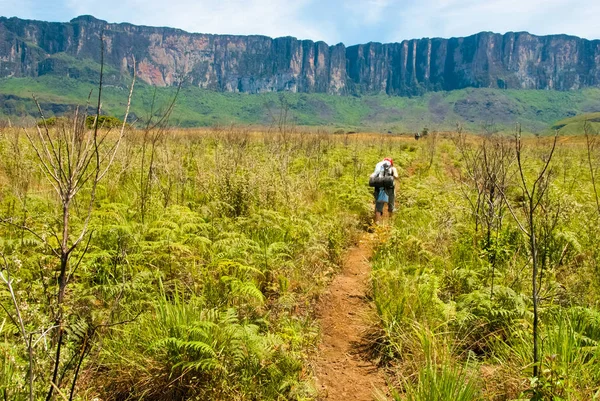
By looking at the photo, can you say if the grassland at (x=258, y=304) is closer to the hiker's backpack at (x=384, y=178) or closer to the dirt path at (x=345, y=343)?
the dirt path at (x=345, y=343)

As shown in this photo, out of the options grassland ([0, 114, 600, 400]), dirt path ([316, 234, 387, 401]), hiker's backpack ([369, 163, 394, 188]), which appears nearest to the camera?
grassland ([0, 114, 600, 400])

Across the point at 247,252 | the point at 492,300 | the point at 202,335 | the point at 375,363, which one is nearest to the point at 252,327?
the point at 202,335

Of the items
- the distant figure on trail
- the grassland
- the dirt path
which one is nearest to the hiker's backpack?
the distant figure on trail

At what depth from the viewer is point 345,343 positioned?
13.2 ft

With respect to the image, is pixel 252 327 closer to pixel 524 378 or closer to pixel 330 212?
pixel 524 378

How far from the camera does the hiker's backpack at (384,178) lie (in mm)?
8227

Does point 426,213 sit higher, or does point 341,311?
point 426,213

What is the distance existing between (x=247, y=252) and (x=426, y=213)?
179 inches

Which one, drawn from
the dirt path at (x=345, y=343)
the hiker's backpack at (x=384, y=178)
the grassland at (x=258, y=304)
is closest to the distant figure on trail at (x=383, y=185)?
the hiker's backpack at (x=384, y=178)

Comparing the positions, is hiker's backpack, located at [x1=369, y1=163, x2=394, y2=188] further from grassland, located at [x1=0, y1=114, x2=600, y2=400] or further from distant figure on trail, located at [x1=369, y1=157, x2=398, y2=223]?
grassland, located at [x1=0, y1=114, x2=600, y2=400]

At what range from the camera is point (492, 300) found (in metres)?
3.81

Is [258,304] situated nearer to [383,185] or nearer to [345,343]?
[345,343]

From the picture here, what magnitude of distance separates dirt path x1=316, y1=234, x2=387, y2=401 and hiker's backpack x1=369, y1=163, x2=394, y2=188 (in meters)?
2.76

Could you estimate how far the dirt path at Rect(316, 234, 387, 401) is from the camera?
3332 millimetres
